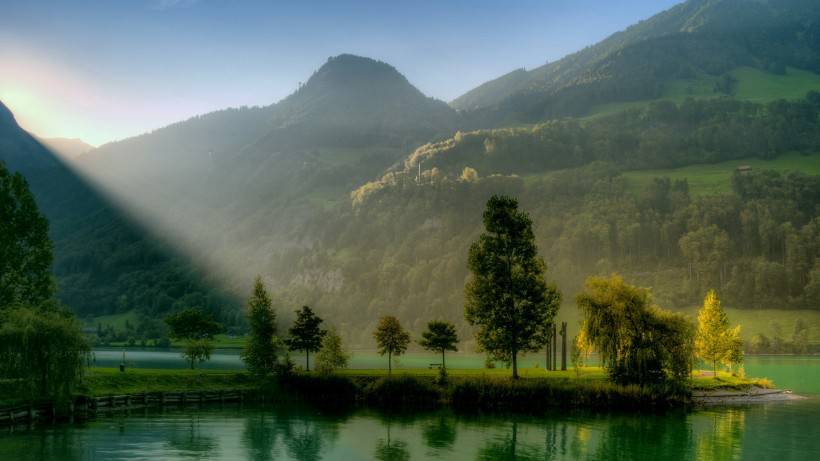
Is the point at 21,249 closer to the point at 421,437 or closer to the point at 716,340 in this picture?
the point at 421,437

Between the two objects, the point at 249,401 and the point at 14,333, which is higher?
the point at 14,333

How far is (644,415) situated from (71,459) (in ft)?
183

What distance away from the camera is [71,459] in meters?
49.3

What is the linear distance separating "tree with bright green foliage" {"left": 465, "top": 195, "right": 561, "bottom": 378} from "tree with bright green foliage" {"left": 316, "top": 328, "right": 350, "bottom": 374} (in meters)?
17.4

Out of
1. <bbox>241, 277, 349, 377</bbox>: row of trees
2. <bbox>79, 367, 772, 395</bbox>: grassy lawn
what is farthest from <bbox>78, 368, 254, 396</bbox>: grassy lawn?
<bbox>241, 277, 349, 377</bbox>: row of trees

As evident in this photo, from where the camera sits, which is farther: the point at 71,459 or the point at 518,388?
the point at 518,388

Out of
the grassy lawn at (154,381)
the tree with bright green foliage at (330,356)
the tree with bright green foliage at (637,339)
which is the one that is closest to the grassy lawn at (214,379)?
the grassy lawn at (154,381)

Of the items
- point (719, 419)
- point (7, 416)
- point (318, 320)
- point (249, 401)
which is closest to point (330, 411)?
point (249, 401)

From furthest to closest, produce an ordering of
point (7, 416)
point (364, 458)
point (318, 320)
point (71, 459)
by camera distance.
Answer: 1. point (318, 320)
2. point (7, 416)
3. point (364, 458)
4. point (71, 459)

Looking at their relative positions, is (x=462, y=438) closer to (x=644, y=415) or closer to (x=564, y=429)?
(x=564, y=429)

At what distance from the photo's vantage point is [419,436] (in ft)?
204

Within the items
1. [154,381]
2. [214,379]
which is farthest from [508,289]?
[154,381]

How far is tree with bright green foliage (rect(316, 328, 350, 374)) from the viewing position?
89.9m

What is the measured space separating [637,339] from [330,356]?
37881 mm
